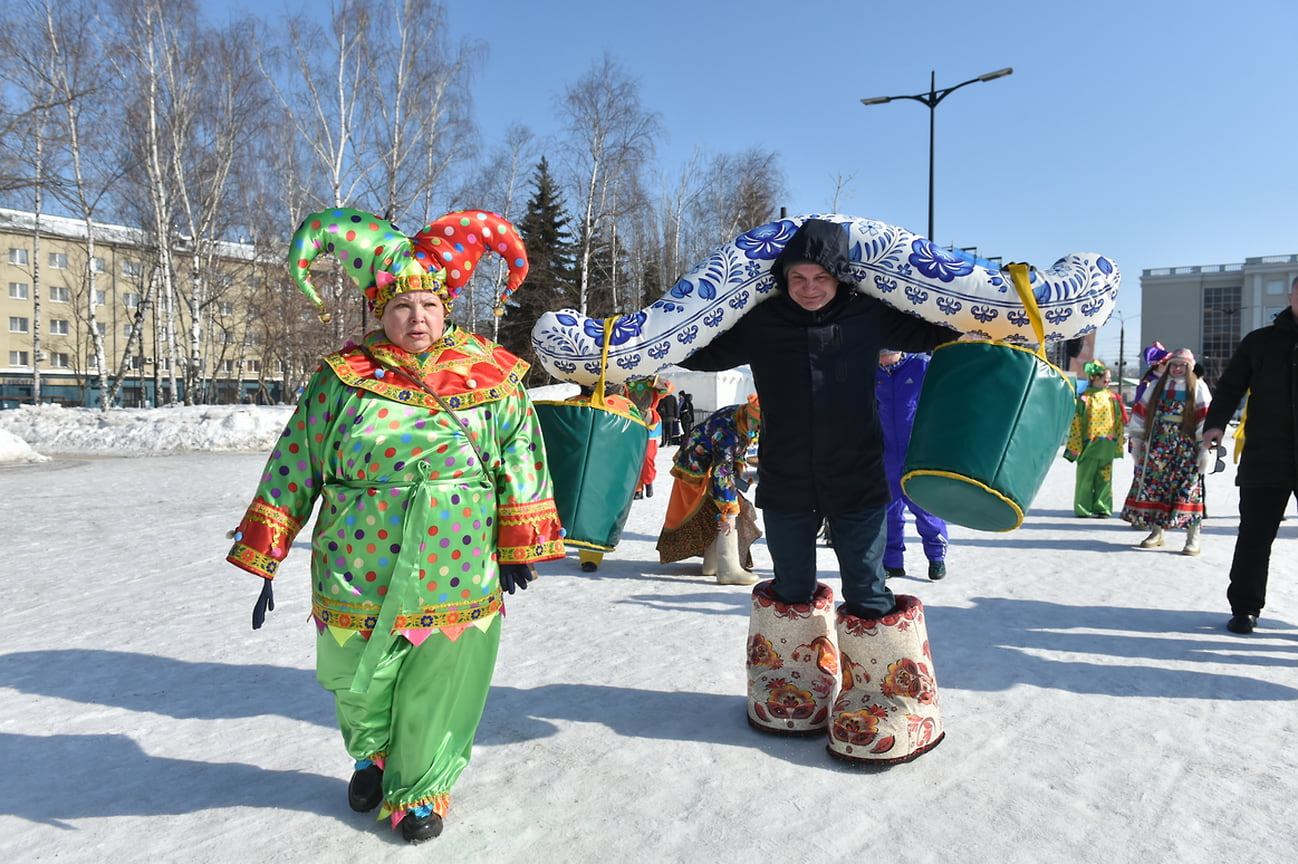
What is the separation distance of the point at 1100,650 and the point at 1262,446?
4.39ft

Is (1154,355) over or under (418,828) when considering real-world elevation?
over

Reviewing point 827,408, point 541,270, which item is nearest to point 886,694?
point 827,408

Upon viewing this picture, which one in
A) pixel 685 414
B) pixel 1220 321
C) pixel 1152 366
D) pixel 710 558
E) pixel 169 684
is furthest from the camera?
pixel 1220 321

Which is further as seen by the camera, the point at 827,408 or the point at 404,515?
the point at 827,408

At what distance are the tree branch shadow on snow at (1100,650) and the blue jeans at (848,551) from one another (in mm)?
960

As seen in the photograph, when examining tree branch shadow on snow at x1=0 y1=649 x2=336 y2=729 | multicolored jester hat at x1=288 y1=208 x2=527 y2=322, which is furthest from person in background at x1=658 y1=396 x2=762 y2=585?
multicolored jester hat at x1=288 y1=208 x2=527 y2=322

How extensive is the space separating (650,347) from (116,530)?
6.60m

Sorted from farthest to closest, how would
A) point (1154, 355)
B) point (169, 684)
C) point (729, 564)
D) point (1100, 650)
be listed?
point (1154, 355)
point (729, 564)
point (1100, 650)
point (169, 684)

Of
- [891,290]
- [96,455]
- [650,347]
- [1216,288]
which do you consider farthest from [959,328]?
[1216,288]

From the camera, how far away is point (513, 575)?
255 centimetres

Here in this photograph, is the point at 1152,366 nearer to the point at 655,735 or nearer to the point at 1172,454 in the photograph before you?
the point at 1172,454

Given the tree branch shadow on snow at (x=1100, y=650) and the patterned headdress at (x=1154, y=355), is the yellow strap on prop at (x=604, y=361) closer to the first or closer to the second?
the tree branch shadow on snow at (x=1100, y=650)

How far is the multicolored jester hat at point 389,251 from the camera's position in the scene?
2.43 metres

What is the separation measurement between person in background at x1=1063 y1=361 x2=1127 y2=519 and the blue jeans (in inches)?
264
